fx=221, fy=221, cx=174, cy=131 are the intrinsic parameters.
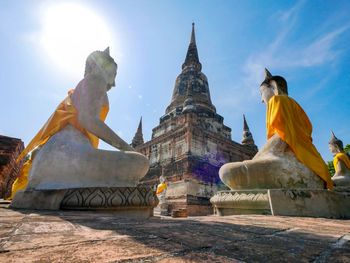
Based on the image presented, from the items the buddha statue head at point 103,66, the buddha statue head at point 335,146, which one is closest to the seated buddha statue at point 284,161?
the buddha statue head at point 103,66

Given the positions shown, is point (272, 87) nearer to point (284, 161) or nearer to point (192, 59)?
point (284, 161)

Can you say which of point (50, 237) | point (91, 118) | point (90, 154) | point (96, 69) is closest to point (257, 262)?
point (50, 237)

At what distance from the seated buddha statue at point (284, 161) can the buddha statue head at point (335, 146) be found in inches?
164

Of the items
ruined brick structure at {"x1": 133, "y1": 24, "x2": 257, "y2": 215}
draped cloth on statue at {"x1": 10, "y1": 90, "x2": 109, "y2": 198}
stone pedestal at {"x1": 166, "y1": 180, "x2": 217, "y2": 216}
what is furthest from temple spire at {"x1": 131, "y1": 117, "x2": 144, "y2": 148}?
draped cloth on statue at {"x1": 10, "y1": 90, "x2": 109, "y2": 198}

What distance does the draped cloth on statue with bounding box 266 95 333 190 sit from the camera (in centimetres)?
335

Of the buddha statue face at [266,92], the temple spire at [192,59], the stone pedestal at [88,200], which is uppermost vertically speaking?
the temple spire at [192,59]

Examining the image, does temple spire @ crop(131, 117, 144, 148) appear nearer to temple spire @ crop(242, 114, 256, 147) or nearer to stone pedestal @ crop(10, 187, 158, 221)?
temple spire @ crop(242, 114, 256, 147)

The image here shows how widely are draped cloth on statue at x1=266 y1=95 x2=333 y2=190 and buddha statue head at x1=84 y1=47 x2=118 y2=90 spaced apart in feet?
8.52

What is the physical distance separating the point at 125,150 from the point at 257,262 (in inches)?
79.9

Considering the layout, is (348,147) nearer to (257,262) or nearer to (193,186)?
(193,186)

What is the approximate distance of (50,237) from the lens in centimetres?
86

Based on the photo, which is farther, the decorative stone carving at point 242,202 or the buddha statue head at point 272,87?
the buddha statue head at point 272,87

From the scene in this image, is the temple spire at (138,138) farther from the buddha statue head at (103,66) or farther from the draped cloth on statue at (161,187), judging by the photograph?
the buddha statue head at (103,66)

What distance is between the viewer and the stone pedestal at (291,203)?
2791mm
